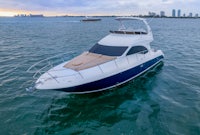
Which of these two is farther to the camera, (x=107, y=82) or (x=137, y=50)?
(x=137, y=50)

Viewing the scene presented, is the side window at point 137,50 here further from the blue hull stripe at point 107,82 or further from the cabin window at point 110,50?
the blue hull stripe at point 107,82

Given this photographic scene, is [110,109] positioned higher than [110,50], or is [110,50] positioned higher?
[110,50]

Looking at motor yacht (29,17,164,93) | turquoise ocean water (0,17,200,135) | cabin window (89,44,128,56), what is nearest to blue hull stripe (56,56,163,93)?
motor yacht (29,17,164,93)

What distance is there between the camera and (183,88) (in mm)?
11398

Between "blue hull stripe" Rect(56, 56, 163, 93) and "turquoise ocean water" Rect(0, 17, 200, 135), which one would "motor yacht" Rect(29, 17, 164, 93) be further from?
"turquoise ocean water" Rect(0, 17, 200, 135)

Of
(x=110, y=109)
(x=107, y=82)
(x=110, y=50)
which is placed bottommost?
(x=110, y=109)

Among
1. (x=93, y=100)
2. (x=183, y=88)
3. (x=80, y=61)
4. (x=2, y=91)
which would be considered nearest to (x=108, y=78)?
(x=93, y=100)

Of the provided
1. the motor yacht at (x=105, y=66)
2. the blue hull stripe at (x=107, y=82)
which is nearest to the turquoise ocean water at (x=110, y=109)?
the blue hull stripe at (x=107, y=82)

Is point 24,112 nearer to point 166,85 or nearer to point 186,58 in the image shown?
point 166,85

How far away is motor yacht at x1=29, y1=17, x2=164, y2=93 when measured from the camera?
9.23m

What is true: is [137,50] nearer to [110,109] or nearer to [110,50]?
[110,50]

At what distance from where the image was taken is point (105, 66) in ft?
34.9

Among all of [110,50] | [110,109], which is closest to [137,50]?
[110,50]

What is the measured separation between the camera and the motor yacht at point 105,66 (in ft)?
30.3
